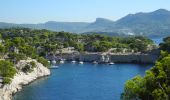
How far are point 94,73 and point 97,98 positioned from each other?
26.2 metres

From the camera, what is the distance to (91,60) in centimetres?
9750

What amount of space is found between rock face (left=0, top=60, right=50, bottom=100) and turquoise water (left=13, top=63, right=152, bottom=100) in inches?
33.2

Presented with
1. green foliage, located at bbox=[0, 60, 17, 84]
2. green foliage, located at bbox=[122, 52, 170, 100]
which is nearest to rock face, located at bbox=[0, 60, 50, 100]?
Answer: green foliage, located at bbox=[0, 60, 17, 84]

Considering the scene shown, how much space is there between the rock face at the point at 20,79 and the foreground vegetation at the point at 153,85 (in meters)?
19.8

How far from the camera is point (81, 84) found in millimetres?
61312

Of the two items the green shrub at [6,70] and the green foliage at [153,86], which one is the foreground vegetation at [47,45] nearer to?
the green shrub at [6,70]

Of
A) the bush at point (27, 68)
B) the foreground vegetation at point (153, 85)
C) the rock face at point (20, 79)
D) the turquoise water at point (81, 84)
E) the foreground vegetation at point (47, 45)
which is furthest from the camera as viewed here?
the foreground vegetation at point (47, 45)

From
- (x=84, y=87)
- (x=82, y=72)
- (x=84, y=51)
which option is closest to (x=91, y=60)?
(x=84, y=51)

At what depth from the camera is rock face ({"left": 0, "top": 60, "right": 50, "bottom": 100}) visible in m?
46.0

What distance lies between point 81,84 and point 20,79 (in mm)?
8512

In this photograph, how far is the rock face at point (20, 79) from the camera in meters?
46.0

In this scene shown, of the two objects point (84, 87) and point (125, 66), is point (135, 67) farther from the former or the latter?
point (84, 87)

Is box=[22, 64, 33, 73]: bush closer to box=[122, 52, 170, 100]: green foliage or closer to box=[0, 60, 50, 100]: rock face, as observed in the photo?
box=[0, 60, 50, 100]: rock face

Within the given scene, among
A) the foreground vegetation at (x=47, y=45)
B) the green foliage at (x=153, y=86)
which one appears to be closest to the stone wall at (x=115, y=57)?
the foreground vegetation at (x=47, y=45)
